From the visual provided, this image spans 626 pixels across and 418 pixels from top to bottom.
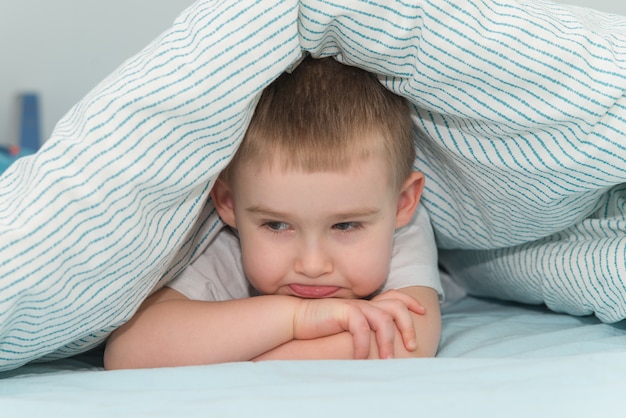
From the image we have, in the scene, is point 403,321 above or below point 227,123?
below

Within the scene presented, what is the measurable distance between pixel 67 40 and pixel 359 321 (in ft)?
A: 3.46

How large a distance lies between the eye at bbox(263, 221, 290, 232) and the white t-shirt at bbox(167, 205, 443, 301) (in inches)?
4.6

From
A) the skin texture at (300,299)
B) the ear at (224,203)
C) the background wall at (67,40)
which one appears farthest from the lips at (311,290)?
the background wall at (67,40)

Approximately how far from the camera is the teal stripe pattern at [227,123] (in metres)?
0.72

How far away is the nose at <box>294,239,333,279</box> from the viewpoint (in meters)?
0.88

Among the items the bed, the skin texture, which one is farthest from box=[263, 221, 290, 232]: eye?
the bed

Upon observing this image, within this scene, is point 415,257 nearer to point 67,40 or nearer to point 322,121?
point 322,121

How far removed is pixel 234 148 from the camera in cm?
80

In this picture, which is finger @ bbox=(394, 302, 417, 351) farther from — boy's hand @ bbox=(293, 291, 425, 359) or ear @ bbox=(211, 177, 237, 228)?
ear @ bbox=(211, 177, 237, 228)

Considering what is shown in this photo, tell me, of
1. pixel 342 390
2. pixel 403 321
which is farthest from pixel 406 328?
pixel 342 390

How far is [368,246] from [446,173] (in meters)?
0.15

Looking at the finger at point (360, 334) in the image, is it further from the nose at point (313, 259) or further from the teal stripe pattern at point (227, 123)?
the teal stripe pattern at point (227, 123)

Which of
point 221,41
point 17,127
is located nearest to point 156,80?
point 221,41

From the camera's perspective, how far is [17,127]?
169 cm
